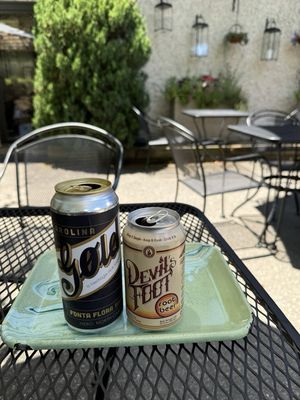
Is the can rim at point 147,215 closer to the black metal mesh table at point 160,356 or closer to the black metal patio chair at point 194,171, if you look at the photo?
the black metal mesh table at point 160,356

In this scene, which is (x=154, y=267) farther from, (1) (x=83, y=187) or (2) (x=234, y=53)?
(2) (x=234, y=53)

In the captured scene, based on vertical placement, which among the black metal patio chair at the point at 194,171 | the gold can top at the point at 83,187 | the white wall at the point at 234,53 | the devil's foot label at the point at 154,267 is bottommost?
the black metal patio chair at the point at 194,171

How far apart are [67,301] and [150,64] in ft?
18.1

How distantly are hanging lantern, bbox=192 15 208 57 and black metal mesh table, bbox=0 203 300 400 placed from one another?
4.91m

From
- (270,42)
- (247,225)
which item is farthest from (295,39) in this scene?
(247,225)

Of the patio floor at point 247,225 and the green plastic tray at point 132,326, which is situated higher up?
the green plastic tray at point 132,326

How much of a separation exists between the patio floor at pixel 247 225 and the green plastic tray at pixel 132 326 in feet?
3.86

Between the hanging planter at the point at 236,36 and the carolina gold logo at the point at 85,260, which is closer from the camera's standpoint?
the carolina gold logo at the point at 85,260

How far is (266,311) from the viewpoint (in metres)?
0.75

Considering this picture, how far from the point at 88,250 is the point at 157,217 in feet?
0.48

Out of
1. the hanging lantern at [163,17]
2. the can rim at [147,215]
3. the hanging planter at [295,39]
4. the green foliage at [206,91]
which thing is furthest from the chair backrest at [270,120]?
the can rim at [147,215]

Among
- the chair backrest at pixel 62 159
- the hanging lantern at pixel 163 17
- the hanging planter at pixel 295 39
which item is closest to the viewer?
the chair backrest at pixel 62 159

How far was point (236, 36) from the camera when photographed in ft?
17.5

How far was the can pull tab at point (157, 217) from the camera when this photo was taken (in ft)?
2.02
